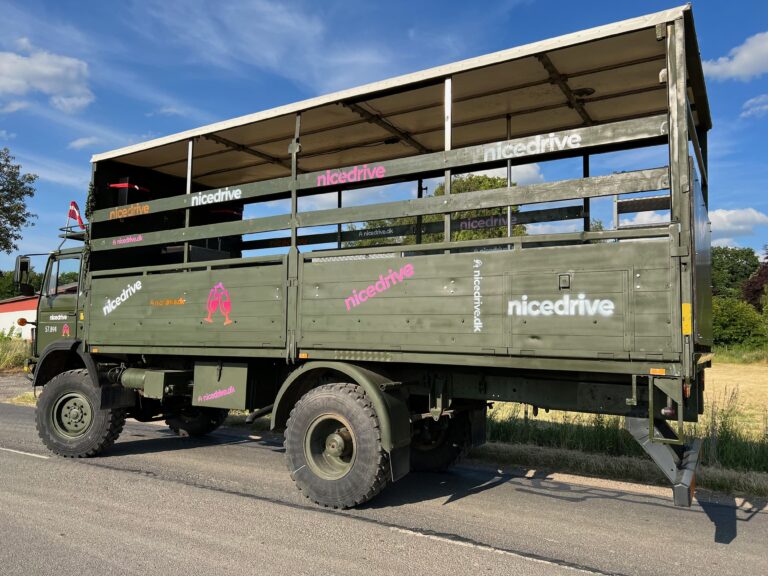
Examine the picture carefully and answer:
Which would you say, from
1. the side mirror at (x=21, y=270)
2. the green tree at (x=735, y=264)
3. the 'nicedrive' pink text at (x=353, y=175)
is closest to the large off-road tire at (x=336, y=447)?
the 'nicedrive' pink text at (x=353, y=175)

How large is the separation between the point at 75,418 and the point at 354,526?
450 cm

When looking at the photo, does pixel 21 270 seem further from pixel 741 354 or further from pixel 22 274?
pixel 741 354

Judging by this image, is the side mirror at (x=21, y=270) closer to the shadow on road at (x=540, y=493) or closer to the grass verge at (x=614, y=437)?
the shadow on road at (x=540, y=493)

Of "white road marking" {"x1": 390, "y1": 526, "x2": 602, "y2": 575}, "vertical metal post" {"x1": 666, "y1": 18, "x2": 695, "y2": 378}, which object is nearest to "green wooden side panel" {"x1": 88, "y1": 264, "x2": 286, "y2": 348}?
"white road marking" {"x1": 390, "y1": 526, "x2": 602, "y2": 575}

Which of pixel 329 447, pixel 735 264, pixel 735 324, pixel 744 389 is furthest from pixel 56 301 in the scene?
pixel 735 264

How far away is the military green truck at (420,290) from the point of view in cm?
438

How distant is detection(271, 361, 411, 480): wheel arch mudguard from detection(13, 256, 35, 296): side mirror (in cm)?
440

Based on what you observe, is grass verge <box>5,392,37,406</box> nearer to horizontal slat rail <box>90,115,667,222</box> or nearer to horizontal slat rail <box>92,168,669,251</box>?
horizontal slat rail <box>92,168,669,251</box>

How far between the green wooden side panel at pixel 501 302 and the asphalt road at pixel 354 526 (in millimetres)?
1416

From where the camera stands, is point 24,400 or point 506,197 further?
point 24,400

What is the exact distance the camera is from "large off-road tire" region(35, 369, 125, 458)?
7.12m

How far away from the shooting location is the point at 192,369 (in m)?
7.14

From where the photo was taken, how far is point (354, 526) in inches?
184

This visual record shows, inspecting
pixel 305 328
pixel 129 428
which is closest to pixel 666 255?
pixel 305 328
